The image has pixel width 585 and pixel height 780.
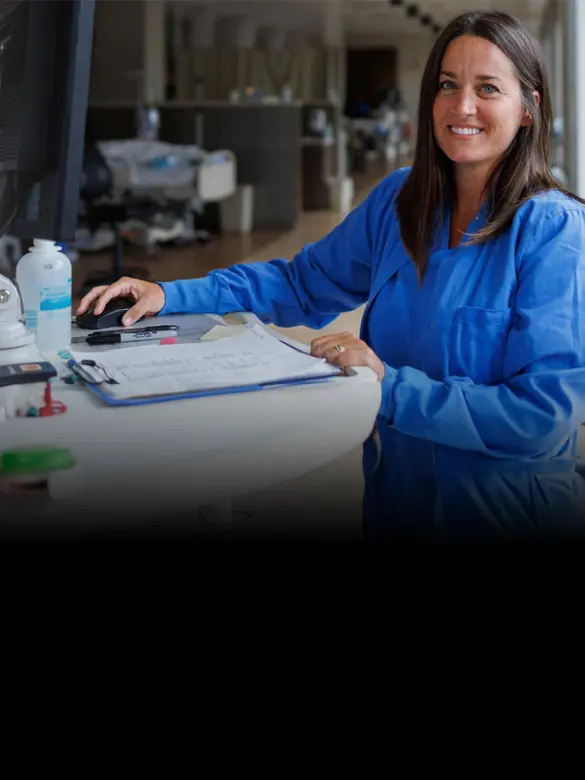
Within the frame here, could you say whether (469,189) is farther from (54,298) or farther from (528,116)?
(54,298)

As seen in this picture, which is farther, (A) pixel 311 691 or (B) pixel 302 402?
(B) pixel 302 402

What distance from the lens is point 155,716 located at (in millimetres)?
1002

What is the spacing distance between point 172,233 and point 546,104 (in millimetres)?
6705

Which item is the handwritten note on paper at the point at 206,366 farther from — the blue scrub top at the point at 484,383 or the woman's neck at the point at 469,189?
the woman's neck at the point at 469,189

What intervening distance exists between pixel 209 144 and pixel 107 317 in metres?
8.15

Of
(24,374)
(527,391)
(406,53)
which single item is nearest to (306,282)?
(527,391)

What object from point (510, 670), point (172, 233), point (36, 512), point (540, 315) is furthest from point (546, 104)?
point (172, 233)

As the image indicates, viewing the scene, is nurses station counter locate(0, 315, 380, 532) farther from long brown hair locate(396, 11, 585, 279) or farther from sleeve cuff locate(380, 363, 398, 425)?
long brown hair locate(396, 11, 585, 279)

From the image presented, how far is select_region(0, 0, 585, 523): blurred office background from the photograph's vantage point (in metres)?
6.52

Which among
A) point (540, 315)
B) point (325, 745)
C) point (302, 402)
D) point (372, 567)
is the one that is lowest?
point (325, 745)

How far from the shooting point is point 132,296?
1763 millimetres

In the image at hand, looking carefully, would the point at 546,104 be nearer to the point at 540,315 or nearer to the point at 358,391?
the point at 540,315

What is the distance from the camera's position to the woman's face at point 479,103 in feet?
5.03

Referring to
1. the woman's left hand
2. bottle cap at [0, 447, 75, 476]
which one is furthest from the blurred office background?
bottle cap at [0, 447, 75, 476]
